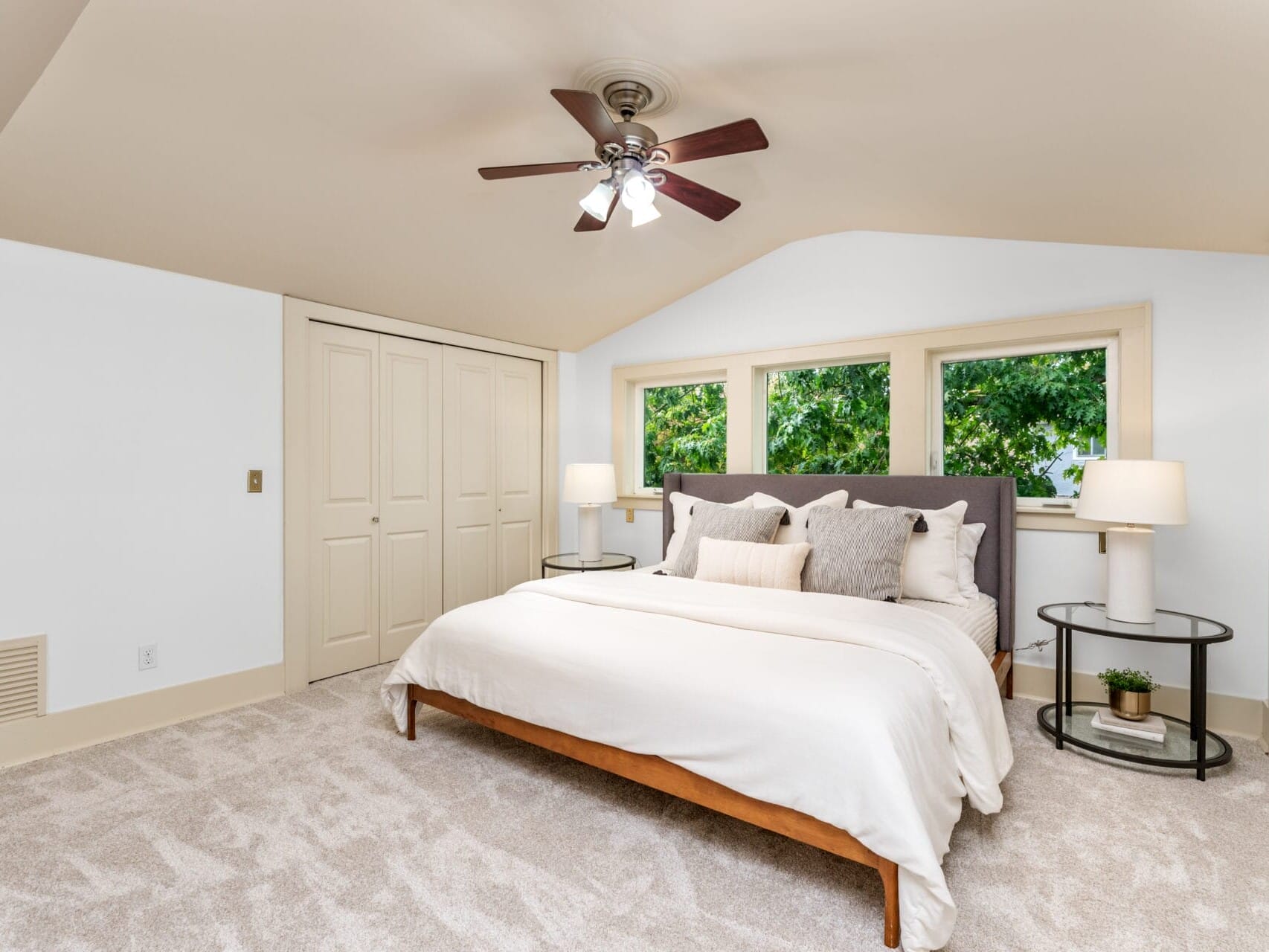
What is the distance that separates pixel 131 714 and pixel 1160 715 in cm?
445

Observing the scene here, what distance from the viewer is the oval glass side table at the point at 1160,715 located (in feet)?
8.20

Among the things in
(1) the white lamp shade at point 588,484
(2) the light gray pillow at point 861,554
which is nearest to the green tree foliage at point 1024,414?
(2) the light gray pillow at point 861,554

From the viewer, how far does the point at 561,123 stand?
241cm

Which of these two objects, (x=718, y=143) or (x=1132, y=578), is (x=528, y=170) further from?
(x=1132, y=578)

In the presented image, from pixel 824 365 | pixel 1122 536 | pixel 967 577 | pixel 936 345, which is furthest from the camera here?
pixel 824 365

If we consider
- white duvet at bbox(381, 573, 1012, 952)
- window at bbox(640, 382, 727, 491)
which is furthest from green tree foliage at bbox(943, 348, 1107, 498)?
white duvet at bbox(381, 573, 1012, 952)

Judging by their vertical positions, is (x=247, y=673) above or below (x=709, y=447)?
below

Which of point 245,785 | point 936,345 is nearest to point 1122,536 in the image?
point 936,345

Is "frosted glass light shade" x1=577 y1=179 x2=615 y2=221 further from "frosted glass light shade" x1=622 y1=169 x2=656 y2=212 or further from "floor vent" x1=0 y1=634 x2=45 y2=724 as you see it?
"floor vent" x1=0 y1=634 x2=45 y2=724

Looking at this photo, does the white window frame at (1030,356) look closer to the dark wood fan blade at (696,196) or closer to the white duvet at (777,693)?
the white duvet at (777,693)

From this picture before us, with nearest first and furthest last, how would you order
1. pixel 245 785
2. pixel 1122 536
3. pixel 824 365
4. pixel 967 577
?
1. pixel 245 785
2. pixel 1122 536
3. pixel 967 577
4. pixel 824 365

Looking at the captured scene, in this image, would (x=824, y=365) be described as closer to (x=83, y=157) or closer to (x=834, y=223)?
(x=834, y=223)

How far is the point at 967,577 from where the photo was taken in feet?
10.6

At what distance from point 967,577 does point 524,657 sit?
2.15m
